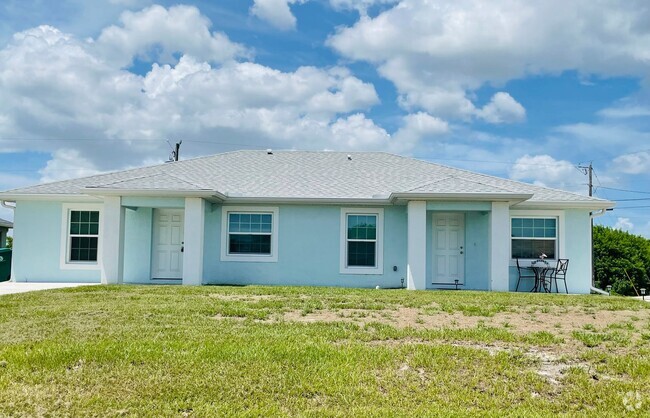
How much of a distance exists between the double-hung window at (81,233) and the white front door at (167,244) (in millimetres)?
1779

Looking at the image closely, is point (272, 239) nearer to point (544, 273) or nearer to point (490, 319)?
point (544, 273)

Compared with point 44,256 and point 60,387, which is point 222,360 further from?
point 44,256

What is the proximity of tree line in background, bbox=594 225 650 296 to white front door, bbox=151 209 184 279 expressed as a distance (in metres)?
17.8

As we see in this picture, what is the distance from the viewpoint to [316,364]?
5523 millimetres

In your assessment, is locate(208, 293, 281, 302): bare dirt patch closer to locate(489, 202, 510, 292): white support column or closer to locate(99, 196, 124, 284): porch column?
locate(99, 196, 124, 284): porch column

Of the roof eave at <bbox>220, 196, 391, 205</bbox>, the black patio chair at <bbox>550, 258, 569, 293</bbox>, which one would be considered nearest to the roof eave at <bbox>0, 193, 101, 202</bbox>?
the roof eave at <bbox>220, 196, 391, 205</bbox>

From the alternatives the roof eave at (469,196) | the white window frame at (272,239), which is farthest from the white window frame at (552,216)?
the white window frame at (272,239)

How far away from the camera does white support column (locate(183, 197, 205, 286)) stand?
14922mm

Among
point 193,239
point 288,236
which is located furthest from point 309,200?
point 193,239

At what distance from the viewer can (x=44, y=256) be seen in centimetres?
1628

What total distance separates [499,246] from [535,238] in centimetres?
186

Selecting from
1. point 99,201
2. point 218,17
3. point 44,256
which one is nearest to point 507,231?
point 218,17

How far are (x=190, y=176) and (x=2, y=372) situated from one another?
493 inches

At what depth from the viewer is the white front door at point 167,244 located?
639 inches
